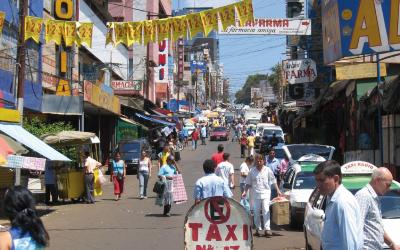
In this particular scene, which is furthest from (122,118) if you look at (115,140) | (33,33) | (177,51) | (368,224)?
(177,51)

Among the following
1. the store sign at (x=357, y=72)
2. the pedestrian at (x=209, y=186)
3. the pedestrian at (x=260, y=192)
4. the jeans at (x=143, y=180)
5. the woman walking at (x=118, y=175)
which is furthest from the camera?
the store sign at (x=357, y=72)

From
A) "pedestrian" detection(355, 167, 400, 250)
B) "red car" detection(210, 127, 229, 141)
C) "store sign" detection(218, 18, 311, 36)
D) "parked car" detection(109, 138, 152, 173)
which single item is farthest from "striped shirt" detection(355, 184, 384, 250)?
"red car" detection(210, 127, 229, 141)

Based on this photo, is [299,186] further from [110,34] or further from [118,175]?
[118,175]

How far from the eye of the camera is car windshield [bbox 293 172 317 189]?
16812 millimetres

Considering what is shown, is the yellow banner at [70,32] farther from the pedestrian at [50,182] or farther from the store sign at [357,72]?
the store sign at [357,72]

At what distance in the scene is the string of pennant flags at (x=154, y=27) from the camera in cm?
1702

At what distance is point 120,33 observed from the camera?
711 inches

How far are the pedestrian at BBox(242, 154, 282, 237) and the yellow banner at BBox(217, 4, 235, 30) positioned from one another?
150 inches

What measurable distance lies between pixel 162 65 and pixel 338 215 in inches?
2562

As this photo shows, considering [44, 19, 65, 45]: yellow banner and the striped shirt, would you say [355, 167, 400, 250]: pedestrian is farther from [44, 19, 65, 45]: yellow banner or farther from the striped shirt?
[44, 19, 65, 45]: yellow banner

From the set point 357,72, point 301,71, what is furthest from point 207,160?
point 301,71

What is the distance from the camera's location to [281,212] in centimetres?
1547

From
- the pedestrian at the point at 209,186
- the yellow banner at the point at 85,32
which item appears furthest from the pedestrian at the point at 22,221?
the yellow banner at the point at 85,32

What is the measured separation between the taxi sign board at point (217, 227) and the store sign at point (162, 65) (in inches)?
2334
